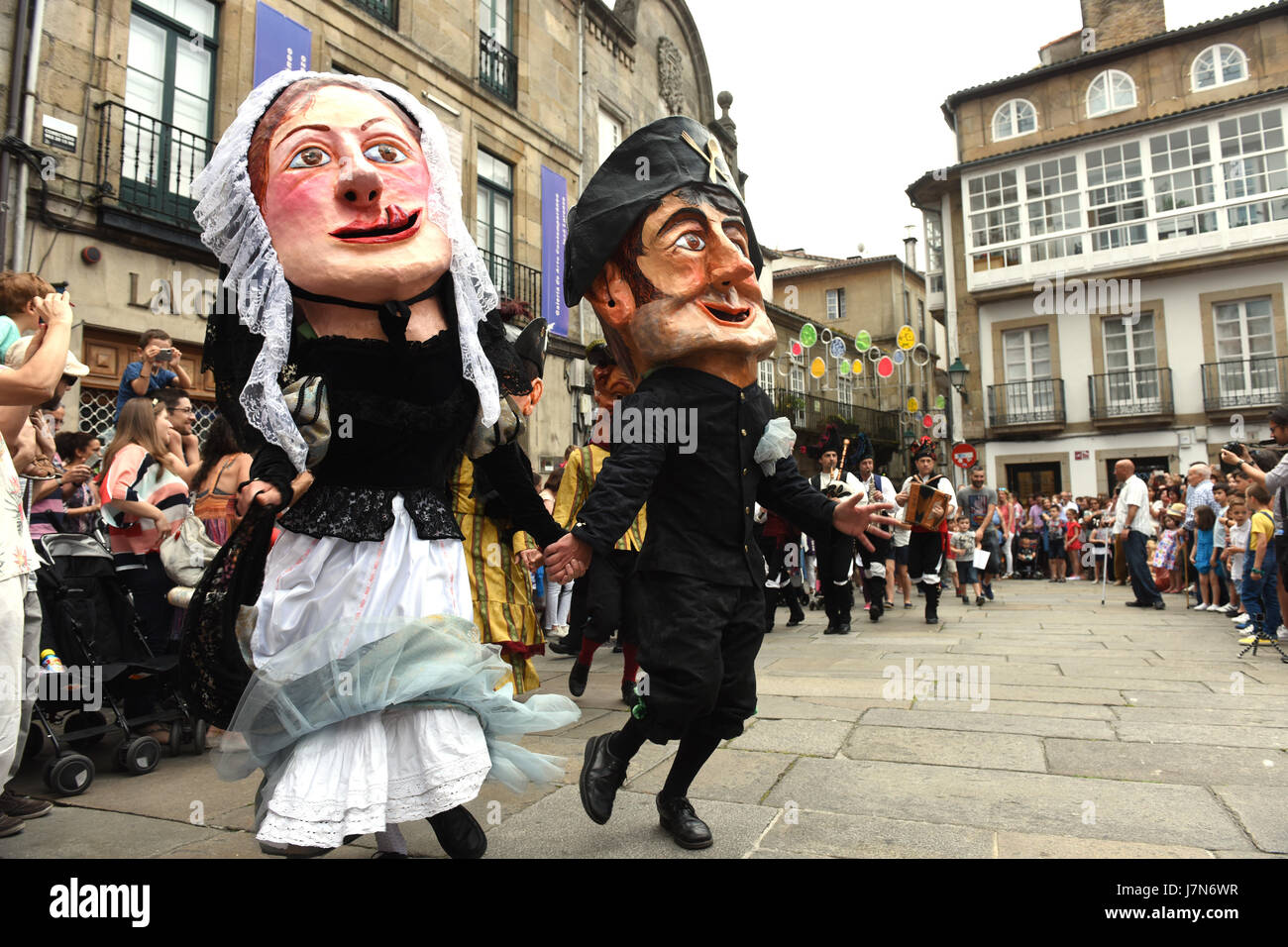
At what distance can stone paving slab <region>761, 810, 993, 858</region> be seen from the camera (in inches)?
96.1

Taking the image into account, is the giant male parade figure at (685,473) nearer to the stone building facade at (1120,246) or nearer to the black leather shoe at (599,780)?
the black leather shoe at (599,780)

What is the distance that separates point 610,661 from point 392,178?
485 centimetres

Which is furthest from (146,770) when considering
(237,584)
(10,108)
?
(10,108)

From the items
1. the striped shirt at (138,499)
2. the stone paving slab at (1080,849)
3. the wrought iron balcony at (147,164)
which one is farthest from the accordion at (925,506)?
the wrought iron balcony at (147,164)

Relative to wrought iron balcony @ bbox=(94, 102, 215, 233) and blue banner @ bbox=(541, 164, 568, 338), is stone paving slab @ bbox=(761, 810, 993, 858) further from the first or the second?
blue banner @ bbox=(541, 164, 568, 338)

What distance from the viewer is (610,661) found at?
665cm

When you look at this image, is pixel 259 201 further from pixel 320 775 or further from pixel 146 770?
pixel 146 770

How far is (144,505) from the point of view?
14.3 ft

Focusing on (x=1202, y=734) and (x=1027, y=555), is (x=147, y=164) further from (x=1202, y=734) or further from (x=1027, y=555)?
(x=1027, y=555)

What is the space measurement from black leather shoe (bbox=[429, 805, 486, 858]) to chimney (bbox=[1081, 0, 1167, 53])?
25683mm

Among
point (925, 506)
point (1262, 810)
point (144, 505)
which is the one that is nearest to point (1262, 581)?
point (925, 506)

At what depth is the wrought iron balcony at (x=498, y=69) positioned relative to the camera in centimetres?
1365

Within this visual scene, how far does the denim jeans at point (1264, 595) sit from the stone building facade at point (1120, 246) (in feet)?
44.3

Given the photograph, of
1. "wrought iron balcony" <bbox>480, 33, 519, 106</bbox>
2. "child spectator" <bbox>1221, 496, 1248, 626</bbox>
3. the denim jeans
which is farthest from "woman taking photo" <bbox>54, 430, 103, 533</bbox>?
"wrought iron balcony" <bbox>480, 33, 519, 106</bbox>
